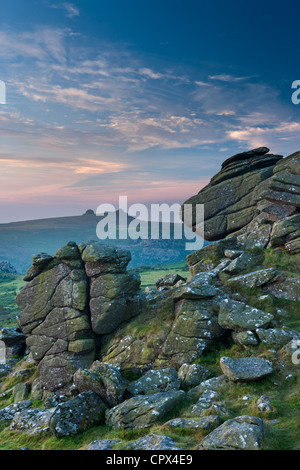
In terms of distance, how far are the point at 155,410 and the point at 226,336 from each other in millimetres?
10787

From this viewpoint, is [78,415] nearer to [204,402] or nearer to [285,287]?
[204,402]

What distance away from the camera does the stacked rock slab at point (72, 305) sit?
27.8 meters

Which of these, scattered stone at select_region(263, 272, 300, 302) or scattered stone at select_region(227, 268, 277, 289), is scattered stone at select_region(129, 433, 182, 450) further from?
scattered stone at select_region(263, 272, 300, 302)

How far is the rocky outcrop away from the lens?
3431cm

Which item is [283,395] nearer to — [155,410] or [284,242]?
[155,410]

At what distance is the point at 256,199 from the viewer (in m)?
41.0

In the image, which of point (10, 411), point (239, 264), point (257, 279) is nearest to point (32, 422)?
point (10, 411)

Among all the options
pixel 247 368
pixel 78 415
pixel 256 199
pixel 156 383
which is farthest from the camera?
pixel 256 199

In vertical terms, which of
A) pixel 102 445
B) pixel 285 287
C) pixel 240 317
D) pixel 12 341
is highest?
pixel 285 287

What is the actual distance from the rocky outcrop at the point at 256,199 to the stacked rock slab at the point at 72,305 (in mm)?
18818

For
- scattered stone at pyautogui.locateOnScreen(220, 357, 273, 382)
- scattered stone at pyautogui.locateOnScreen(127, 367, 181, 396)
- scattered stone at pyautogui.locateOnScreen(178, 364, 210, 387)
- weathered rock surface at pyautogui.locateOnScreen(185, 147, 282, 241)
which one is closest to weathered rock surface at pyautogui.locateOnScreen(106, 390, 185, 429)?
scattered stone at pyautogui.locateOnScreen(127, 367, 181, 396)

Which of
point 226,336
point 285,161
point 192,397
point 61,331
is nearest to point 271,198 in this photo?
point 285,161

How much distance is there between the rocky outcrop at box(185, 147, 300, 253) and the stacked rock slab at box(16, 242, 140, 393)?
18.8 meters

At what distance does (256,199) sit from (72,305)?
2978cm
